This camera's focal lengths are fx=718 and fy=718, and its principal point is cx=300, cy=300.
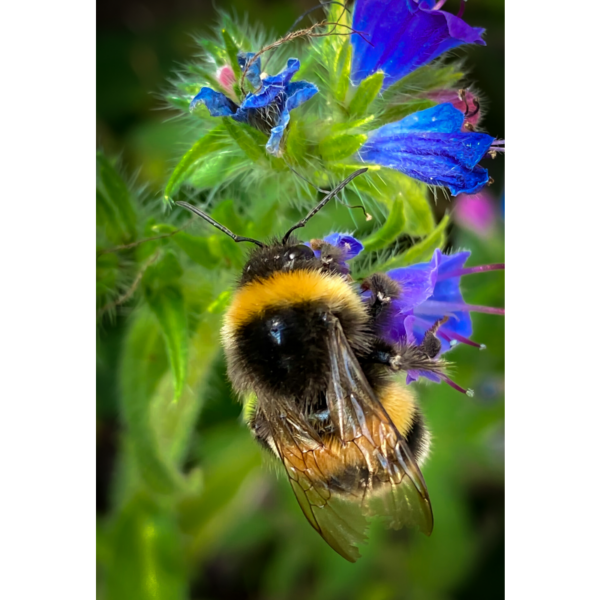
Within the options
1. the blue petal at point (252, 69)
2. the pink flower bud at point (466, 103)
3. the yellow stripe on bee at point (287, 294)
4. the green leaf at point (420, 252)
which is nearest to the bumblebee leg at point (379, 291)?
the yellow stripe on bee at point (287, 294)

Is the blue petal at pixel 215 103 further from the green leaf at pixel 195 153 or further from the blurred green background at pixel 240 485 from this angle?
the blurred green background at pixel 240 485

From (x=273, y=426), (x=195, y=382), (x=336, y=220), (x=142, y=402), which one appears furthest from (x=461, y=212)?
(x=273, y=426)

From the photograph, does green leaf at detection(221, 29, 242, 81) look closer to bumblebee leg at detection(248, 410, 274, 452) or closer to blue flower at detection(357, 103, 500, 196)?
blue flower at detection(357, 103, 500, 196)

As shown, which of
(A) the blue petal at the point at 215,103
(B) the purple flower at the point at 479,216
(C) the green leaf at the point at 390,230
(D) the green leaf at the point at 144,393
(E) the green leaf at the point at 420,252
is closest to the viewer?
(A) the blue petal at the point at 215,103

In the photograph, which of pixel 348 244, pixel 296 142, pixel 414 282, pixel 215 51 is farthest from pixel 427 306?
pixel 215 51
